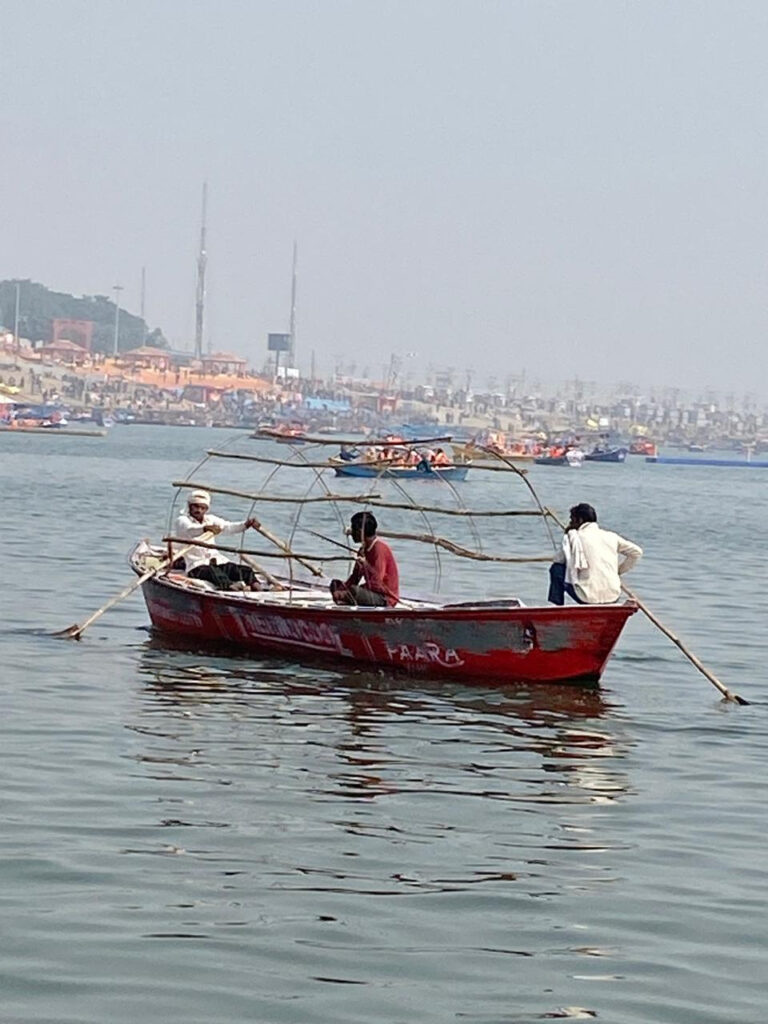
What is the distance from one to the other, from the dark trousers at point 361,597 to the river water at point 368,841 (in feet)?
2.17

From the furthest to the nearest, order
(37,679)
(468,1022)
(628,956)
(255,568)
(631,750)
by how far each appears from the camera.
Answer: (255,568) → (37,679) → (631,750) → (628,956) → (468,1022)

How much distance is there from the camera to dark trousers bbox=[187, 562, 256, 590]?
59.7ft

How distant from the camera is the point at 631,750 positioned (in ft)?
42.0

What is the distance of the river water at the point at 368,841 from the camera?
7.35 metres

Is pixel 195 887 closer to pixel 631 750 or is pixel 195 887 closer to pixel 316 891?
pixel 316 891

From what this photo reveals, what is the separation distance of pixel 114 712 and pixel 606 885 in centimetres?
535

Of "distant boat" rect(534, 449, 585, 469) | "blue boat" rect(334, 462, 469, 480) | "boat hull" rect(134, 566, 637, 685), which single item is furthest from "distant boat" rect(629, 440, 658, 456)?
"boat hull" rect(134, 566, 637, 685)

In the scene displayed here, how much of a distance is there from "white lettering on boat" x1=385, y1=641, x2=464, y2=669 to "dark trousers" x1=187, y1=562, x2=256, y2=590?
9.85ft

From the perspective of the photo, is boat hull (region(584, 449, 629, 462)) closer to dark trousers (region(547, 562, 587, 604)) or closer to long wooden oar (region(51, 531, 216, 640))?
long wooden oar (region(51, 531, 216, 640))

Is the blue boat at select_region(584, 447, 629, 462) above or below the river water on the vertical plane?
below

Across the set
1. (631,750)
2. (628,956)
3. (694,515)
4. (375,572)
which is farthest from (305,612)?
(694,515)

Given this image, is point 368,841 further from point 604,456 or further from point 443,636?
point 604,456

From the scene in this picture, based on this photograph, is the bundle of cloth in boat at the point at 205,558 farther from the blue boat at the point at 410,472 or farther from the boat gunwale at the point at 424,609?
the blue boat at the point at 410,472

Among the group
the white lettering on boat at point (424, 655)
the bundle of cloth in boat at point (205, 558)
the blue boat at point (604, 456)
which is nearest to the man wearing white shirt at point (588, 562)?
the white lettering on boat at point (424, 655)
